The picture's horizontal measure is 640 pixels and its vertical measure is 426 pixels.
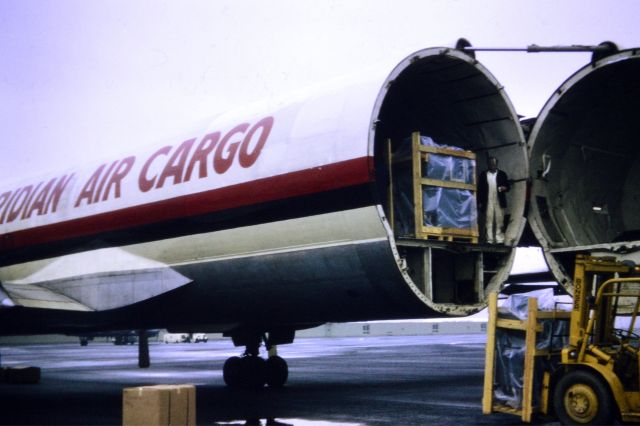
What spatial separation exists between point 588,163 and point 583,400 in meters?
5.49

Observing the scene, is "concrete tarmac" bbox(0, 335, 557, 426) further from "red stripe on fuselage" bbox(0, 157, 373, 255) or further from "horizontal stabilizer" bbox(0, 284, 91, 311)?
"red stripe on fuselage" bbox(0, 157, 373, 255)

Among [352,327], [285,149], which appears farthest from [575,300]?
[352,327]

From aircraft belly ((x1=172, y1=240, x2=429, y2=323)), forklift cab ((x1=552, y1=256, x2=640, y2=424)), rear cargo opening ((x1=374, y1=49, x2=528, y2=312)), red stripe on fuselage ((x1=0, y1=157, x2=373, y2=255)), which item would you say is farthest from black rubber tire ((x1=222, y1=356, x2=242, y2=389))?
forklift cab ((x1=552, y1=256, x2=640, y2=424))

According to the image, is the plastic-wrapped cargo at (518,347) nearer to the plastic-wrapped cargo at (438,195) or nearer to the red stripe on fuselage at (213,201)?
the plastic-wrapped cargo at (438,195)

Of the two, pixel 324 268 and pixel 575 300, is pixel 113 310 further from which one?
pixel 575 300

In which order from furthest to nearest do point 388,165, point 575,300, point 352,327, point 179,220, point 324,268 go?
point 352,327 < point 179,220 < point 388,165 < point 324,268 < point 575,300

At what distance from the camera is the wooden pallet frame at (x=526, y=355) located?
10.8m

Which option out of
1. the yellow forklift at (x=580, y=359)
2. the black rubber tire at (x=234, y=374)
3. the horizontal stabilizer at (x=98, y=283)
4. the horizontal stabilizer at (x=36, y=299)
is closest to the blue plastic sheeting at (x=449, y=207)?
the yellow forklift at (x=580, y=359)

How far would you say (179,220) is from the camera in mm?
13578

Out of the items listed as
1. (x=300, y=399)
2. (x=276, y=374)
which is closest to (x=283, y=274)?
(x=300, y=399)

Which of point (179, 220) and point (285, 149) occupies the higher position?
point (285, 149)

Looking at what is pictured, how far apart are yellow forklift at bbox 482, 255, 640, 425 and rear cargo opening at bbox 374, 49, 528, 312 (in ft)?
Result: 4.07

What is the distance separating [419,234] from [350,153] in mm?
1689

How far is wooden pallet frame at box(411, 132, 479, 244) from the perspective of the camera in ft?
39.2
